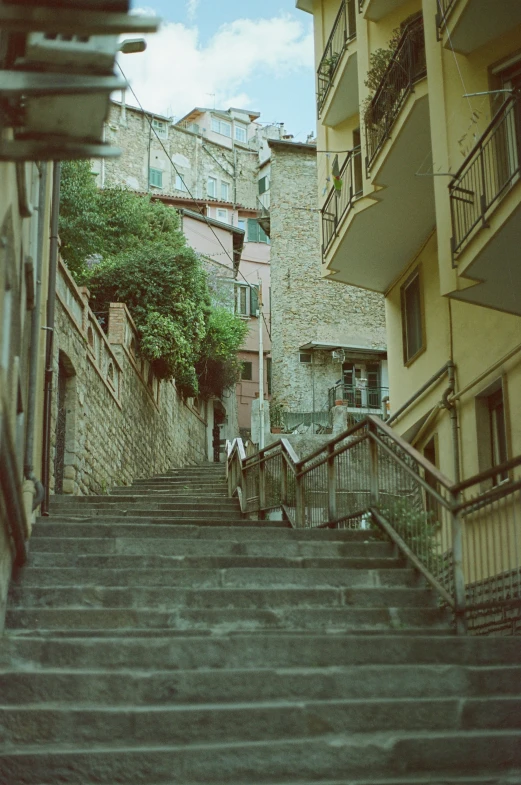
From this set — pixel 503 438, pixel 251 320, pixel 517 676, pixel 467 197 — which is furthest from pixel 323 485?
pixel 251 320

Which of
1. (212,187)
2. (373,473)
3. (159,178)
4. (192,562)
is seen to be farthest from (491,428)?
(212,187)

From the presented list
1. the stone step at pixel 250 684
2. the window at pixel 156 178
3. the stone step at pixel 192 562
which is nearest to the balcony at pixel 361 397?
the window at pixel 156 178

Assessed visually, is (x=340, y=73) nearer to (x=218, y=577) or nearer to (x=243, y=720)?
(x=218, y=577)

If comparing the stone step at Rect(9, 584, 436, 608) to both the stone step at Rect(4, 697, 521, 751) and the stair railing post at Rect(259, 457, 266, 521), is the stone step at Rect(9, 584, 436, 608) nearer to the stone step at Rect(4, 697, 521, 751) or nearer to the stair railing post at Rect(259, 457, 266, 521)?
the stone step at Rect(4, 697, 521, 751)

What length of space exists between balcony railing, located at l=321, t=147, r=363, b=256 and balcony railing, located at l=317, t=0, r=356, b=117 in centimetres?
213

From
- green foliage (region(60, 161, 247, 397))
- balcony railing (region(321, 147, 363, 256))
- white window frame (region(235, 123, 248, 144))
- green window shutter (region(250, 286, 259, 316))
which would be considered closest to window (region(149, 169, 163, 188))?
green window shutter (region(250, 286, 259, 316))

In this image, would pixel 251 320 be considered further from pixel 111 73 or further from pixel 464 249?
pixel 111 73

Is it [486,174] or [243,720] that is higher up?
[486,174]

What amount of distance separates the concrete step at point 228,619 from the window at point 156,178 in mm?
37735

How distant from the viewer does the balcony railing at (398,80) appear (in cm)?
1101

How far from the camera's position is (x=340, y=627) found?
630 centimetres

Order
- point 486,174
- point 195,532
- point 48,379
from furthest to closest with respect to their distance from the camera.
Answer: point 48,379, point 486,174, point 195,532

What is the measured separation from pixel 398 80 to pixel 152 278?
10.8 meters

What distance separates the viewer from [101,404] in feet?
49.0
